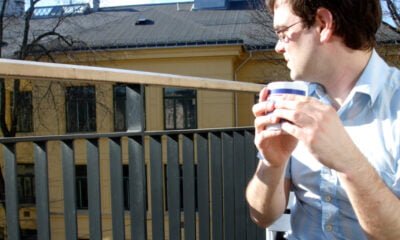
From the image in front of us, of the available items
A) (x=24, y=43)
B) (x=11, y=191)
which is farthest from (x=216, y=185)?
(x=24, y=43)

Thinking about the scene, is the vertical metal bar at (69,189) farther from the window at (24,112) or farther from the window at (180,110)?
the window at (180,110)

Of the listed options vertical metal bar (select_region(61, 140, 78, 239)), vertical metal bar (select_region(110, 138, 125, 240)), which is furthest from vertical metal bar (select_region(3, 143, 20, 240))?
vertical metal bar (select_region(110, 138, 125, 240))

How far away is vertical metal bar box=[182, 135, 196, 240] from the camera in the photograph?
222cm

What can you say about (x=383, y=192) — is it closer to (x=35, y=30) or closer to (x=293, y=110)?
(x=293, y=110)

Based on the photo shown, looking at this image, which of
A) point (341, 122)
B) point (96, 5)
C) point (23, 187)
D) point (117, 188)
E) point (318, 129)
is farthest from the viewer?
point (96, 5)

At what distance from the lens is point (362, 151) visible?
4.76 ft

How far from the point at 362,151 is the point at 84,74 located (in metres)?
0.87

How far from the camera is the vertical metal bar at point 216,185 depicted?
2.48m

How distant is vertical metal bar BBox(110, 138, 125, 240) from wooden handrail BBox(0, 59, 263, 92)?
0.80ft

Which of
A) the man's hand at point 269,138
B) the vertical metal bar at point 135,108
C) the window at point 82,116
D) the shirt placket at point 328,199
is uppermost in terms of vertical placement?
the window at point 82,116

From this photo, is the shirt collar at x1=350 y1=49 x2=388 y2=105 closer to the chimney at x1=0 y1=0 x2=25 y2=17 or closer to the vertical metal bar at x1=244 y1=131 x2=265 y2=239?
the vertical metal bar at x1=244 y1=131 x2=265 y2=239

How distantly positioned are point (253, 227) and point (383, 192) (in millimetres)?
1724

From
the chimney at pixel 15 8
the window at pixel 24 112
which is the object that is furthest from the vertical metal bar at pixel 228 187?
the chimney at pixel 15 8

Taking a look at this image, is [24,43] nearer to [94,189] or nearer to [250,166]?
[250,166]
